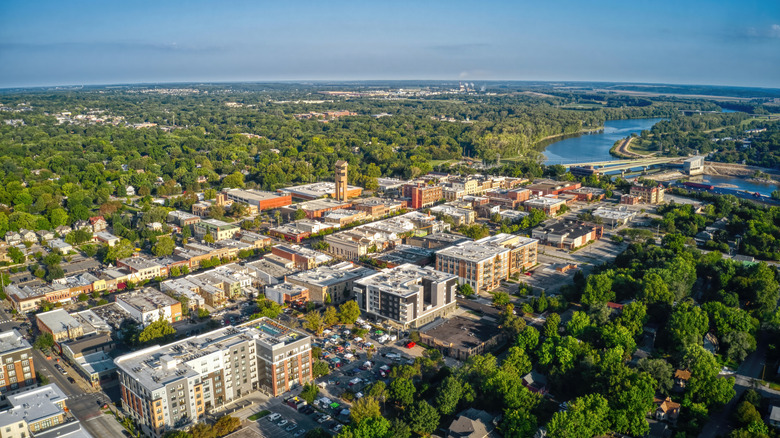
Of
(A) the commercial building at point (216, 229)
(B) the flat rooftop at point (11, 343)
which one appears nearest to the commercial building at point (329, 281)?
(A) the commercial building at point (216, 229)

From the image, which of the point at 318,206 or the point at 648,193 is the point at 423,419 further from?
the point at 648,193

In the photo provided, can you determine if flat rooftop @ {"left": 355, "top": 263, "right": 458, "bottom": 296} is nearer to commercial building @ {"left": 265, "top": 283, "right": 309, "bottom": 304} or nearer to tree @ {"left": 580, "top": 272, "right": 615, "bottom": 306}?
commercial building @ {"left": 265, "top": 283, "right": 309, "bottom": 304}

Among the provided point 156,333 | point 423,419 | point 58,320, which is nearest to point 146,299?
point 58,320

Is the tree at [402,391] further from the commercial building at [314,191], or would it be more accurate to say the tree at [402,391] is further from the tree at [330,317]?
the commercial building at [314,191]

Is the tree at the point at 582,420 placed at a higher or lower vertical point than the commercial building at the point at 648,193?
lower

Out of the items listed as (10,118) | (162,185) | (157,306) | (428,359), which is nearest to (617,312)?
(428,359)

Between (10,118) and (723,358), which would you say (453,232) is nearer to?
(723,358)
